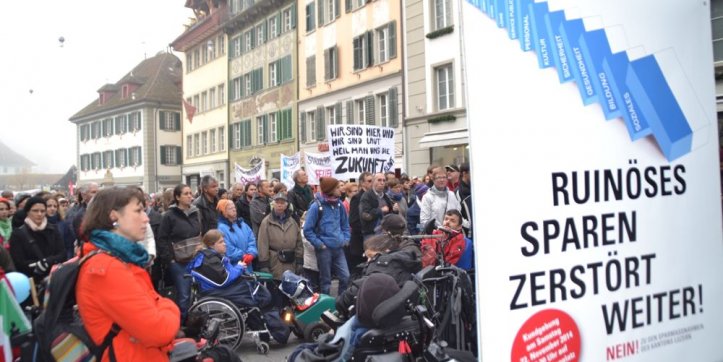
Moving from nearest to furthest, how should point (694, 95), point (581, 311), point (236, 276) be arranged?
point (581, 311) → point (694, 95) → point (236, 276)

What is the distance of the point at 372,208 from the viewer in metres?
8.65

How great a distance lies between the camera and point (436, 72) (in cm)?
2144

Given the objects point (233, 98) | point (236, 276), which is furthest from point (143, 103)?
point (236, 276)

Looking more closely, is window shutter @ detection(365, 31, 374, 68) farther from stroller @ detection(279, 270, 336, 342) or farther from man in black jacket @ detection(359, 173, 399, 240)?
stroller @ detection(279, 270, 336, 342)

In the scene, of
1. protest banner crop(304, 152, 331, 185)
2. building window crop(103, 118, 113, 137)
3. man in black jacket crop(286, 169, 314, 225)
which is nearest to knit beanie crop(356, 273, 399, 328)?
man in black jacket crop(286, 169, 314, 225)

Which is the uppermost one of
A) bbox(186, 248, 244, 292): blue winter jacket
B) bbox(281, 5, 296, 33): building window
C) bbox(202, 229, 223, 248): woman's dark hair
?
bbox(281, 5, 296, 33): building window

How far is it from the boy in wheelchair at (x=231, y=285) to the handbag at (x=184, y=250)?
148 mm

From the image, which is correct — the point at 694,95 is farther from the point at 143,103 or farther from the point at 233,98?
the point at 143,103

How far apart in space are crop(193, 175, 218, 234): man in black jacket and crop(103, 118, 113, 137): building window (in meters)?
50.3

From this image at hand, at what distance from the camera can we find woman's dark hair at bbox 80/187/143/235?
2.80 metres

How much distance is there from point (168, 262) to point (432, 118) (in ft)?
50.7

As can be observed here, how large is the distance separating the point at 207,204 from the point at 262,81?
27.4 meters

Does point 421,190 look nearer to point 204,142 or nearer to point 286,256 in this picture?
point 286,256

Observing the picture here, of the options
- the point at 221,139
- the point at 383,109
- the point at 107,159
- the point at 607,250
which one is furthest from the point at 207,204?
the point at 107,159
